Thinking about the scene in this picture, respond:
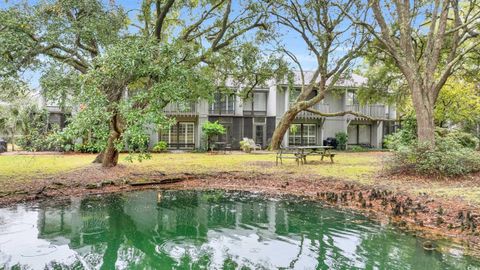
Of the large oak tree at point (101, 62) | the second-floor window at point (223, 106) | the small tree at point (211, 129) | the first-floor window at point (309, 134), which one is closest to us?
the large oak tree at point (101, 62)

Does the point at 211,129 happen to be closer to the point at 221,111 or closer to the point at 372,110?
the point at 221,111

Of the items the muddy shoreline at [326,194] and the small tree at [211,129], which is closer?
the muddy shoreline at [326,194]

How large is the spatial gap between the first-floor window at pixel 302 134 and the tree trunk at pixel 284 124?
5.79 m

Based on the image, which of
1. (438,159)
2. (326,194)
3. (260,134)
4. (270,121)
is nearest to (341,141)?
(270,121)

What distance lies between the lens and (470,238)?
6277 mm

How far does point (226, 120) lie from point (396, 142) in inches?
690

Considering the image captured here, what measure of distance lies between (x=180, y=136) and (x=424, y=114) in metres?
19.7

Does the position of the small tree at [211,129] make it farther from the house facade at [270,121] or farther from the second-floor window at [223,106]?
the second-floor window at [223,106]

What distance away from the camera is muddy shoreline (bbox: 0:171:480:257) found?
22.7 feet

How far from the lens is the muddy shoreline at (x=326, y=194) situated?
6926mm

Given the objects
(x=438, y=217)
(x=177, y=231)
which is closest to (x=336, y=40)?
(x=438, y=217)

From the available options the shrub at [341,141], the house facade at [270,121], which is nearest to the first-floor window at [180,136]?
the house facade at [270,121]

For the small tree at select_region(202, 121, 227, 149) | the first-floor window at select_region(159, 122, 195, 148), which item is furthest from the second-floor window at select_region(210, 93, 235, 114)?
the small tree at select_region(202, 121, 227, 149)

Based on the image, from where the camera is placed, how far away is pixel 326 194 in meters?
9.93
